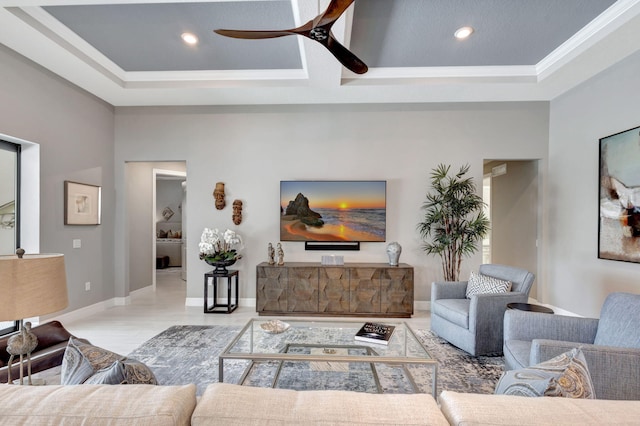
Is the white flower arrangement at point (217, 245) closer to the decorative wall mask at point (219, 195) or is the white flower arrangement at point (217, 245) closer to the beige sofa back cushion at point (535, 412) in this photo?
the decorative wall mask at point (219, 195)

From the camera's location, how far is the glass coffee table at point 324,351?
79.7 inches

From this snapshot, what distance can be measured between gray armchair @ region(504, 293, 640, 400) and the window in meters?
4.99

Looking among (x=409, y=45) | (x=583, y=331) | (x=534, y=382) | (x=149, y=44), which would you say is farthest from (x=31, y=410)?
(x=409, y=45)

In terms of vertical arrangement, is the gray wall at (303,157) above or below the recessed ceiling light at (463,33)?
below

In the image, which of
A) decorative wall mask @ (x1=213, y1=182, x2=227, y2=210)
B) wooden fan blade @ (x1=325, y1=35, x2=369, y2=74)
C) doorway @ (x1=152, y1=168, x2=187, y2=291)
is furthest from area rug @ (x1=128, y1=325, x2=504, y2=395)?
doorway @ (x1=152, y1=168, x2=187, y2=291)

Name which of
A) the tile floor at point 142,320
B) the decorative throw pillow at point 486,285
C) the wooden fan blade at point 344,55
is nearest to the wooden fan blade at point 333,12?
the wooden fan blade at point 344,55

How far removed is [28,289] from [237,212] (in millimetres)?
3487

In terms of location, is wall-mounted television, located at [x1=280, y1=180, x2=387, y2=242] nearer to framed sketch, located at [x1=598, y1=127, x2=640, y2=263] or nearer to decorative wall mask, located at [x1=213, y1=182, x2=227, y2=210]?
decorative wall mask, located at [x1=213, y1=182, x2=227, y2=210]

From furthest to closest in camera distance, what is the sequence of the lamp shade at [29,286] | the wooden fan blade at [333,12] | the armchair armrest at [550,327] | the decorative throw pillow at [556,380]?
→ the armchair armrest at [550,327], the wooden fan blade at [333,12], the lamp shade at [29,286], the decorative throw pillow at [556,380]

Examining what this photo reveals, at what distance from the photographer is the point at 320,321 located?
281 centimetres

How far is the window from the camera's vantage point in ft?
11.3

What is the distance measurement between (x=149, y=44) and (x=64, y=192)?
2199mm

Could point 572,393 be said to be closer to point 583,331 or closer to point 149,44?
point 583,331

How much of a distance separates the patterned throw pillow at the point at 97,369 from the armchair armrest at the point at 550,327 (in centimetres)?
238
